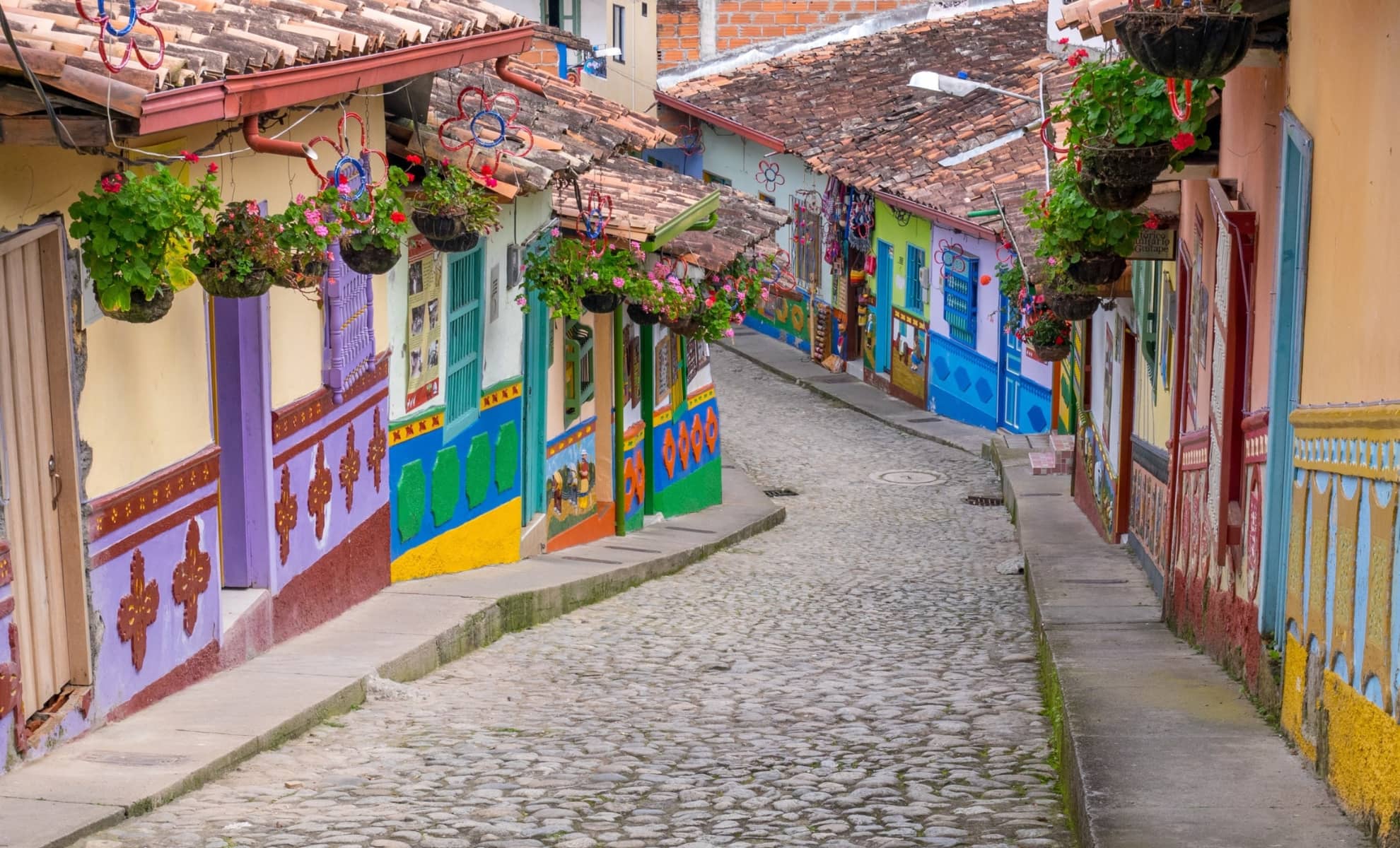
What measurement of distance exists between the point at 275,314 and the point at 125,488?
6.37ft

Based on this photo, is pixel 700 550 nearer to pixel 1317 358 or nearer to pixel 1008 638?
pixel 1008 638

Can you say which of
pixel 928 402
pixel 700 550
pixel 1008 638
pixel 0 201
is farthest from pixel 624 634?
pixel 928 402

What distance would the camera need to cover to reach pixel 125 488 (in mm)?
7141

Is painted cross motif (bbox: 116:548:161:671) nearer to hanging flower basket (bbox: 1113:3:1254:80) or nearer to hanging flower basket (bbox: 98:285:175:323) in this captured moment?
hanging flower basket (bbox: 98:285:175:323)

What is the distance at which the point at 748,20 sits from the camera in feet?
110

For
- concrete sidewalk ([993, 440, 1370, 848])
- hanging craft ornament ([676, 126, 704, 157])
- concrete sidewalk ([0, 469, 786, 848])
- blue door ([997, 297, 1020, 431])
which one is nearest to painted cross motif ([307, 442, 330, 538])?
concrete sidewalk ([0, 469, 786, 848])

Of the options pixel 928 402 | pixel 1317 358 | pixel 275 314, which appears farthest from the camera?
pixel 928 402

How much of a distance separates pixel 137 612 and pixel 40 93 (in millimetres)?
2448

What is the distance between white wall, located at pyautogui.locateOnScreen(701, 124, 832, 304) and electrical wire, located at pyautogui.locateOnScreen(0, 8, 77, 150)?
23.7 metres

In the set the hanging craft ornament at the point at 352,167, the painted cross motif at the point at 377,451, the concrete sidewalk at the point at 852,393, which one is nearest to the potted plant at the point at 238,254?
the hanging craft ornament at the point at 352,167

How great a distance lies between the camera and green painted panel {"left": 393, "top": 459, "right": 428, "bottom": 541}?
10930 mm

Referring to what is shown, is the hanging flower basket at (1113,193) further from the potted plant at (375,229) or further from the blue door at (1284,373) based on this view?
the potted plant at (375,229)

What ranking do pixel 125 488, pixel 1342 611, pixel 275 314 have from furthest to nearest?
pixel 275 314 < pixel 125 488 < pixel 1342 611

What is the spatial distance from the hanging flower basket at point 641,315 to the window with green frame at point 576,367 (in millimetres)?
508
